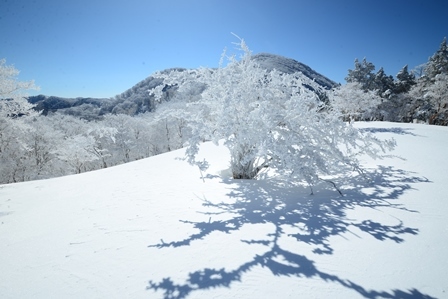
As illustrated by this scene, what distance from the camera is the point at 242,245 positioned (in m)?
3.04

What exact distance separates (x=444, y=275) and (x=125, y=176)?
774 cm

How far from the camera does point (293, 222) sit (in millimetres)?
3650

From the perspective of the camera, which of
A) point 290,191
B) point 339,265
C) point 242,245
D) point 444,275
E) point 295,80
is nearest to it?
point 444,275

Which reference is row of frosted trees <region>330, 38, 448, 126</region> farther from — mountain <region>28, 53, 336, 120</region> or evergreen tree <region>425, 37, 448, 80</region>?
mountain <region>28, 53, 336, 120</region>

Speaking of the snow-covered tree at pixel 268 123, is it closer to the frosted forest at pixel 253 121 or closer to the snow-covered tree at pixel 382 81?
the frosted forest at pixel 253 121

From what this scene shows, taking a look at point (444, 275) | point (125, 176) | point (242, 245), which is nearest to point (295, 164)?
point (242, 245)

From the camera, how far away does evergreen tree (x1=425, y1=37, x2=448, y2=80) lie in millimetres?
28511

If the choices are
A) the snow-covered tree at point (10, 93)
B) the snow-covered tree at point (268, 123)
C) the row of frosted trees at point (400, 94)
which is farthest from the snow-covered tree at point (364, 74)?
the snow-covered tree at point (10, 93)

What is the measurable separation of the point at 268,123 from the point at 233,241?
2.78 meters

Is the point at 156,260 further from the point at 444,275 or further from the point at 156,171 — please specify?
the point at 156,171

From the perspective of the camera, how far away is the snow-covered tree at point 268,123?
4.73 meters

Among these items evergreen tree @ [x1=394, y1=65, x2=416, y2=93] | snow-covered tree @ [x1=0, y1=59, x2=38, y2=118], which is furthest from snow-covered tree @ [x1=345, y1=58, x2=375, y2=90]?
snow-covered tree @ [x1=0, y1=59, x2=38, y2=118]

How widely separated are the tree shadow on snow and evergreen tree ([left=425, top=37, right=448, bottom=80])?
116 ft

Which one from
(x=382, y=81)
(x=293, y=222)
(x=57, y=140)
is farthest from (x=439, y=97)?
(x=57, y=140)
